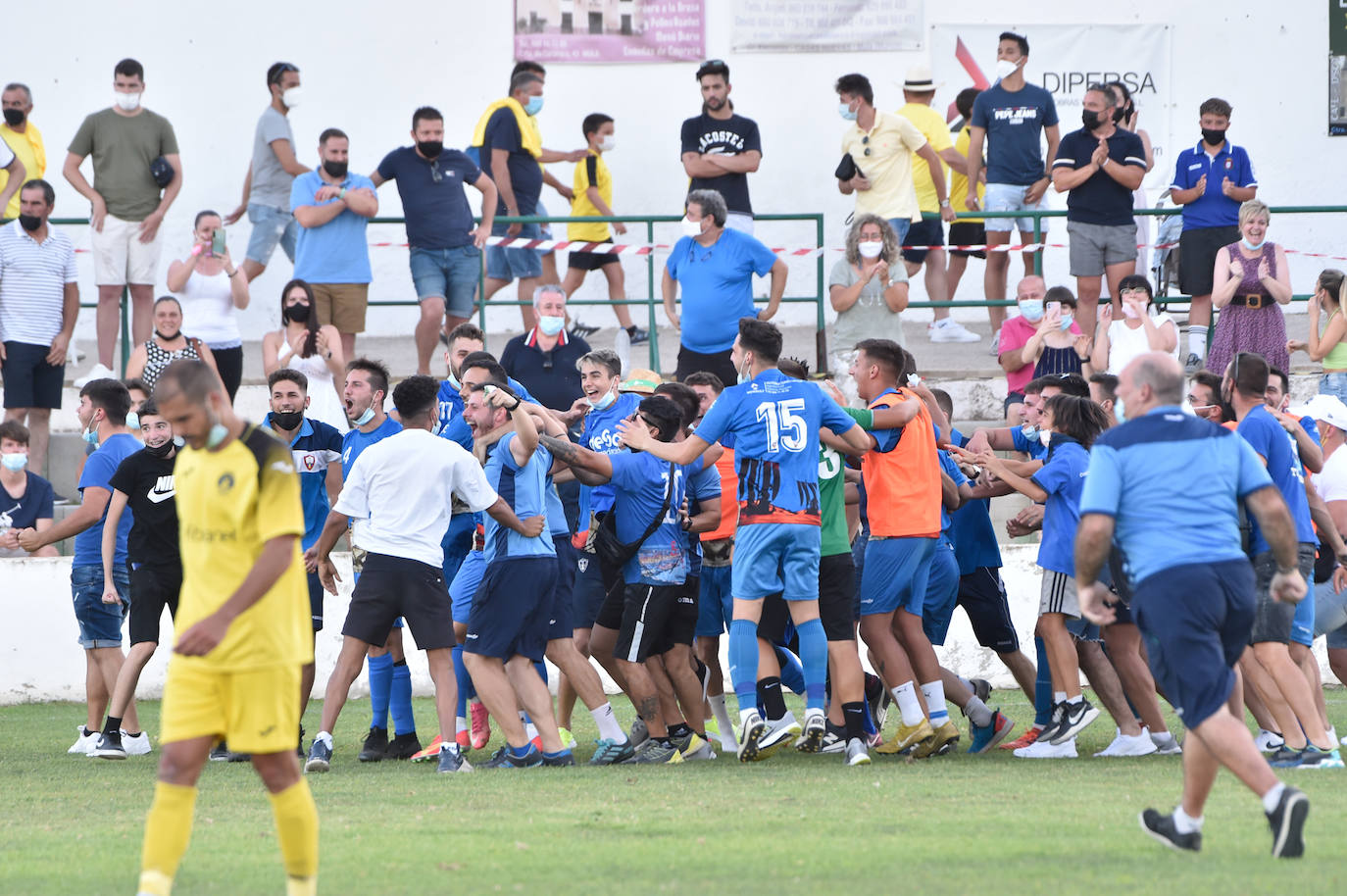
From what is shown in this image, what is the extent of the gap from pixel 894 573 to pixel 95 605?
4.63 meters

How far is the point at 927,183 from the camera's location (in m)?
15.5

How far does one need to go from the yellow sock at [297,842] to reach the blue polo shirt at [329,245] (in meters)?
9.25

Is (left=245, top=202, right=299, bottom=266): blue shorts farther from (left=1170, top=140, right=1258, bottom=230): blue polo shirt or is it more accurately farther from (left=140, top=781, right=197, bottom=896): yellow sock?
(left=140, top=781, right=197, bottom=896): yellow sock

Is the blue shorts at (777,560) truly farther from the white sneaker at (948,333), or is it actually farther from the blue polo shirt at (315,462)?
the white sneaker at (948,333)

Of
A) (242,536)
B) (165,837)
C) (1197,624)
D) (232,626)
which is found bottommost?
(165,837)

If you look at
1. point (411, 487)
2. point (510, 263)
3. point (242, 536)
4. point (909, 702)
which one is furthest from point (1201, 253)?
point (242, 536)

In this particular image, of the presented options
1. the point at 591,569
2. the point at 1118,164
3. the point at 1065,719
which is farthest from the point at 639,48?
the point at 1065,719

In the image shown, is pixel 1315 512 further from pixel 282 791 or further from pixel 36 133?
pixel 36 133

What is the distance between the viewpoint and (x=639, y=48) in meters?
18.1

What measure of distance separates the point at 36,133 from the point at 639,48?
20.3 feet

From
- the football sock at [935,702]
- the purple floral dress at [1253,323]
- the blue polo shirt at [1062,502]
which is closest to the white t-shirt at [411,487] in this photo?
the football sock at [935,702]

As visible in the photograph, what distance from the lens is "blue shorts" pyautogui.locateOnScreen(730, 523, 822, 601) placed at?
866 cm

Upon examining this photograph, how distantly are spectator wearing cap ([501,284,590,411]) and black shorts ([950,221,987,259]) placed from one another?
485 cm

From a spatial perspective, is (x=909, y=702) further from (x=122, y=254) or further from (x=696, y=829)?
(x=122, y=254)
